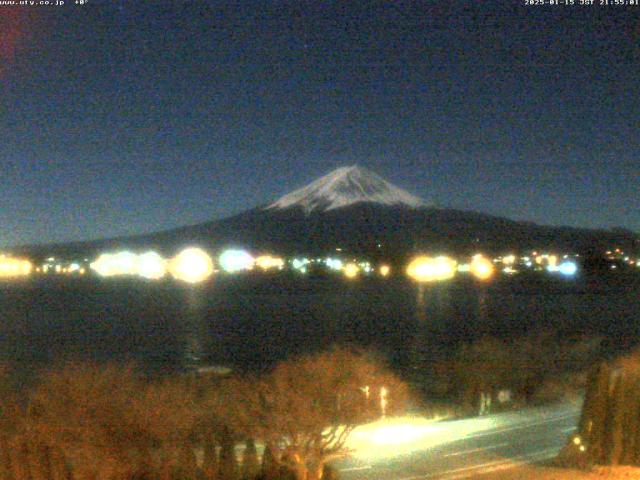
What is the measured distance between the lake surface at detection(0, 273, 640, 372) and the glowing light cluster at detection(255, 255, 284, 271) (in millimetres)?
1345

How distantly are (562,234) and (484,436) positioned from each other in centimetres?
6089

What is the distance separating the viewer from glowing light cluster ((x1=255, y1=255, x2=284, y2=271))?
70.2m

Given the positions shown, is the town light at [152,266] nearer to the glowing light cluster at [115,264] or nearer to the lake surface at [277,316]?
the glowing light cluster at [115,264]

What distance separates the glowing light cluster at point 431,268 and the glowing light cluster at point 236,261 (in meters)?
12.4

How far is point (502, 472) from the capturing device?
11.1 metres

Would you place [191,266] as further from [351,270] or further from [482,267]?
[482,267]

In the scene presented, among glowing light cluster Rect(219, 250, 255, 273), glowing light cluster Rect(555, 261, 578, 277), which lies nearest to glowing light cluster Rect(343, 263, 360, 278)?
glowing light cluster Rect(219, 250, 255, 273)

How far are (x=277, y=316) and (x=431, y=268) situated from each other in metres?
19.5

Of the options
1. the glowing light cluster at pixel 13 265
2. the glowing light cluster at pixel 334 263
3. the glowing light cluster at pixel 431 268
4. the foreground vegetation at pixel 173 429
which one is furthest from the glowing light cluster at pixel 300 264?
the foreground vegetation at pixel 173 429

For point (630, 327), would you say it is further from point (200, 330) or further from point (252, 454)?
point (252, 454)

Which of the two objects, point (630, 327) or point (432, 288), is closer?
point (630, 327)

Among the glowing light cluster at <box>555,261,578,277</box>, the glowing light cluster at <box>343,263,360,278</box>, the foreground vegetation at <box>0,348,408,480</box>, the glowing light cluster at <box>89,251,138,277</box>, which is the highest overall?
the glowing light cluster at <box>89,251,138,277</box>

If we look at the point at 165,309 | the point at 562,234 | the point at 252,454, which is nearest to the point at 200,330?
the point at 165,309

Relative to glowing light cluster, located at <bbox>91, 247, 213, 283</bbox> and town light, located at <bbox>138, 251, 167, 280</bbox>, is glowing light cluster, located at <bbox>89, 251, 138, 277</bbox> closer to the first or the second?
glowing light cluster, located at <bbox>91, 247, 213, 283</bbox>
